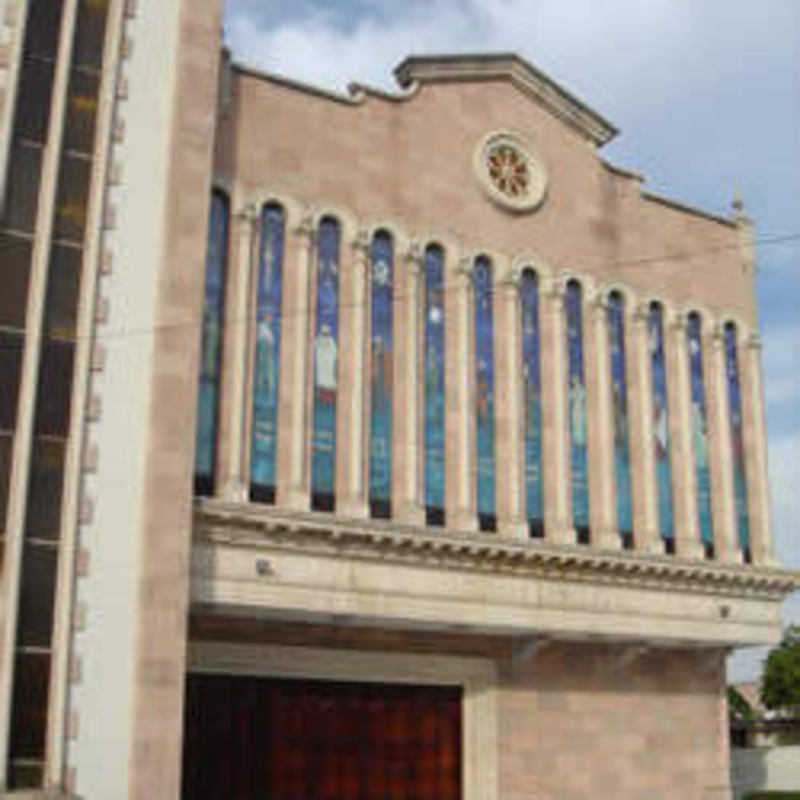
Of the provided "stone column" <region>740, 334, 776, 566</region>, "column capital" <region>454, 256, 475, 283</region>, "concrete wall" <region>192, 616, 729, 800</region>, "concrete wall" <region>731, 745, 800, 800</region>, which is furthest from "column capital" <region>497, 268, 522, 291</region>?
"concrete wall" <region>731, 745, 800, 800</region>

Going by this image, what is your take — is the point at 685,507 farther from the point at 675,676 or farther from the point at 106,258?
the point at 106,258

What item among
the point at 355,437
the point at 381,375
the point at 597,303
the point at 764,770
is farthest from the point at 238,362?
the point at 764,770

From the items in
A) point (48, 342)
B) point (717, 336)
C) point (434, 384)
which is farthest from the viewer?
point (717, 336)

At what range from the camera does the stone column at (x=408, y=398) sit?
2486cm

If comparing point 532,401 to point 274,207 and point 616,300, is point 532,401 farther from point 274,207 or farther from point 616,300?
point 274,207

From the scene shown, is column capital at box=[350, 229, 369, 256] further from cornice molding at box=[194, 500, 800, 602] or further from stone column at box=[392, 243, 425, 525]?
cornice molding at box=[194, 500, 800, 602]

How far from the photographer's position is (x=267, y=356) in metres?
24.1

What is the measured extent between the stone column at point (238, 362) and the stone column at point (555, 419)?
7.11 meters

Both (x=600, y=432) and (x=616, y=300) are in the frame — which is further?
(x=616, y=300)

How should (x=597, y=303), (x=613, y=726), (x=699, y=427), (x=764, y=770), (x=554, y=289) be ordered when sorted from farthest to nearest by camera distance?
(x=764, y=770)
(x=699, y=427)
(x=597, y=303)
(x=554, y=289)
(x=613, y=726)

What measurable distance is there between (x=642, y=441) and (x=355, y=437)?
771cm

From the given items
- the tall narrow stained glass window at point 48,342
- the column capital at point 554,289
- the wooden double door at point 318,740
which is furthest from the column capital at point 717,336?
the tall narrow stained glass window at point 48,342

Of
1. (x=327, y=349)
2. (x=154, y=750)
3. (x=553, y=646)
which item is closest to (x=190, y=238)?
(x=327, y=349)

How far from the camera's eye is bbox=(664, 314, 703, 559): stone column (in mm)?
28859
